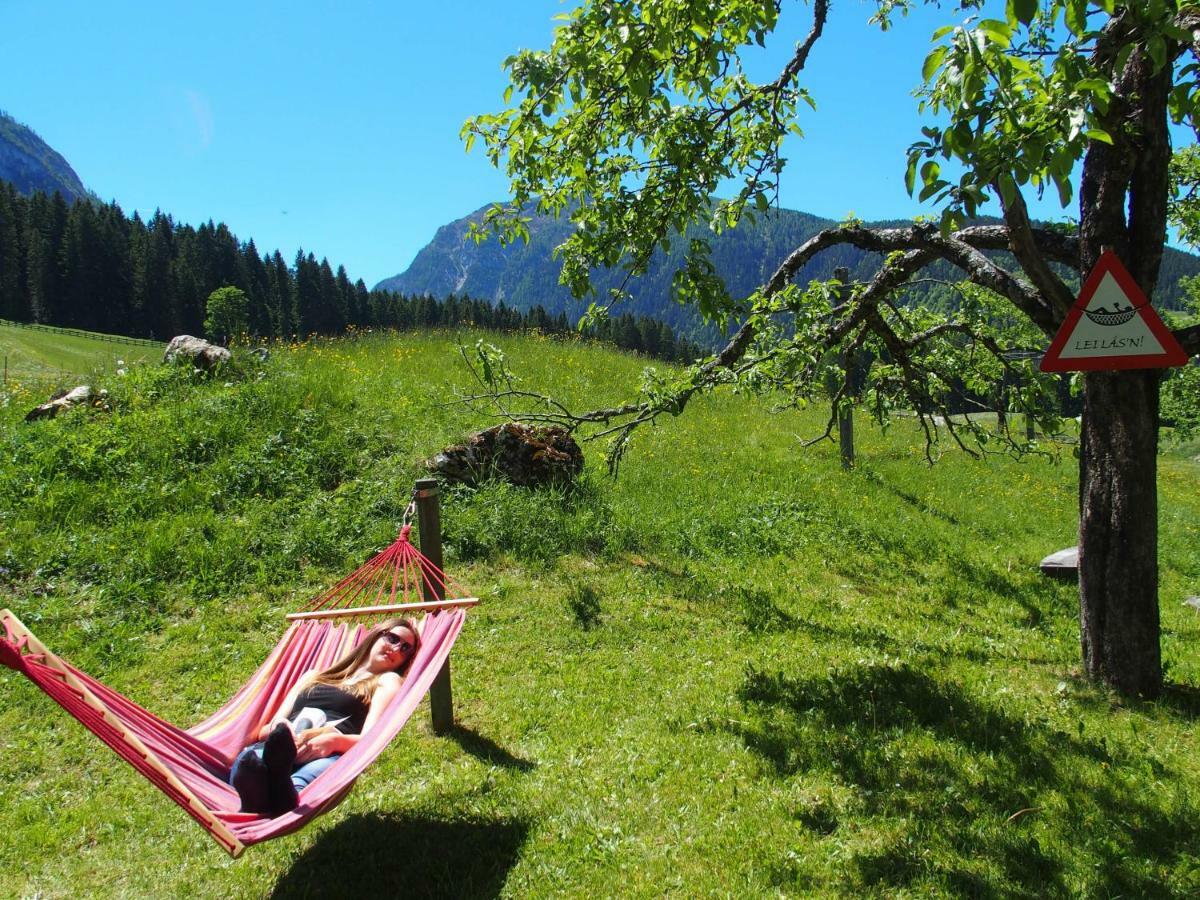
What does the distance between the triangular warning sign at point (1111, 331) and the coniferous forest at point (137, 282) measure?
52530 mm

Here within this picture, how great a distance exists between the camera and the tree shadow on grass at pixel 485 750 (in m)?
4.39

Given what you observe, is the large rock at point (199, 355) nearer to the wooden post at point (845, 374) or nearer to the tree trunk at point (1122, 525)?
the wooden post at point (845, 374)

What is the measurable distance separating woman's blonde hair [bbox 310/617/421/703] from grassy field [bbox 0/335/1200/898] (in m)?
0.68

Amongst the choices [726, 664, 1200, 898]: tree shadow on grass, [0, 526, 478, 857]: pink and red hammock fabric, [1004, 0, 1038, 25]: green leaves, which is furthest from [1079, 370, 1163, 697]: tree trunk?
[0, 526, 478, 857]: pink and red hammock fabric

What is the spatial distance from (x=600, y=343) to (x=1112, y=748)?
675 inches

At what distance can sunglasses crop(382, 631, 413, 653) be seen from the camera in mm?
4188

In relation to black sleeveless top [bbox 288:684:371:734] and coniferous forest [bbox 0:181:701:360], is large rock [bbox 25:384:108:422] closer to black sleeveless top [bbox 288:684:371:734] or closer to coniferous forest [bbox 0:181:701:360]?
black sleeveless top [bbox 288:684:371:734]

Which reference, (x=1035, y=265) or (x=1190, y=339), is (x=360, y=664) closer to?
(x=1035, y=265)

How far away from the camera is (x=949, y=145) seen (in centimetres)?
252

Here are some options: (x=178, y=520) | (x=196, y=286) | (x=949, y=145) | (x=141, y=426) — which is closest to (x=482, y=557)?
(x=178, y=520)

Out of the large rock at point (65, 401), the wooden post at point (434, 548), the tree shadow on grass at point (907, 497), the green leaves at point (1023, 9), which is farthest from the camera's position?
the tree shadow on grass at point (907, 497)

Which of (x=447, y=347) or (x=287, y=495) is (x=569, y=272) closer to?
(x=287, y=495)

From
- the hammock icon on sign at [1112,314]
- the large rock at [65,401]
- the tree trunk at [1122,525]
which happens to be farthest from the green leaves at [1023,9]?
the large rock at [65,401]

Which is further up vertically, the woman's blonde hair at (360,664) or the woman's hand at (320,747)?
the woman's blonde hair at (360,664)
